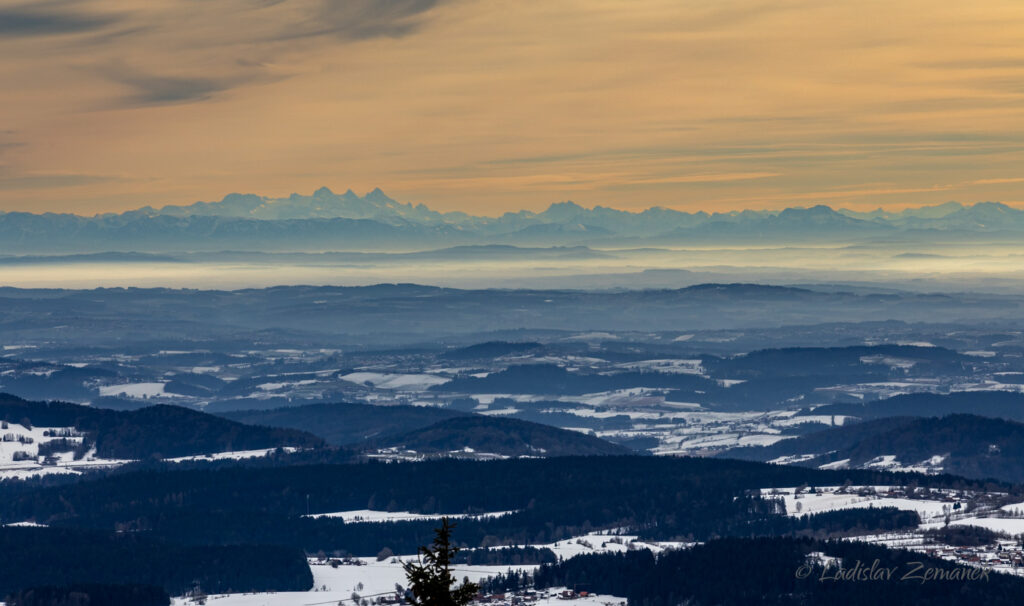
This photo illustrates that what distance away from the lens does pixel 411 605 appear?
101m

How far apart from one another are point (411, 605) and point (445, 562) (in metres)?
3.64

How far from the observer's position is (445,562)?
9925cm
